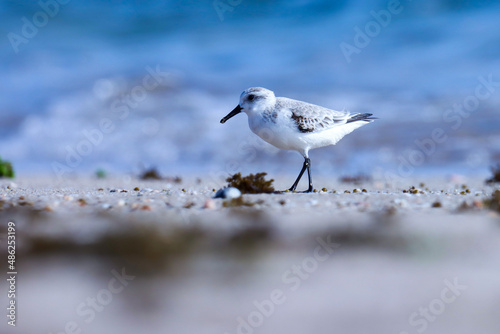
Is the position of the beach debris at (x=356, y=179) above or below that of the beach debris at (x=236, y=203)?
above

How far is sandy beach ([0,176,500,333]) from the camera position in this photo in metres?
3.35

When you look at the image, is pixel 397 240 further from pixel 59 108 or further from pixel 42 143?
pixel 59 108

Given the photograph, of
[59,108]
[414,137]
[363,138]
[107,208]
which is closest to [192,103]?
[59,108]

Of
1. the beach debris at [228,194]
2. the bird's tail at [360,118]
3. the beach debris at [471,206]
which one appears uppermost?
the bird's tail at [360,118]

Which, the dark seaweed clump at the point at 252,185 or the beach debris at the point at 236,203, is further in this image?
the dark seaweed clump at the point at 252,185

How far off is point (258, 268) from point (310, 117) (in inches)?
101

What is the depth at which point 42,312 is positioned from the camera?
3.46m

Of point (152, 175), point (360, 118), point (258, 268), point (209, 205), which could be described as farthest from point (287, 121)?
point (152, 175)

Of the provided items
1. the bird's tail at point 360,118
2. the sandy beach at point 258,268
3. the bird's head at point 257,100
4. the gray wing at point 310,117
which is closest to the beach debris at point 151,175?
the bird's head at point 257,100

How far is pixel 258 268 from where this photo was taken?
377 centimetres

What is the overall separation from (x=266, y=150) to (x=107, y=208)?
25.6ft

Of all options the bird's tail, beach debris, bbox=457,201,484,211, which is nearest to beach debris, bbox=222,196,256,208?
beach debris, bbox=457,201,484,211

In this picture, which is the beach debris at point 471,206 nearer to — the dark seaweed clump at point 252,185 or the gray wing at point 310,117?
the gray wing at point 310,117

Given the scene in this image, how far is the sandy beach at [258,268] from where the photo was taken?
11.0ft
